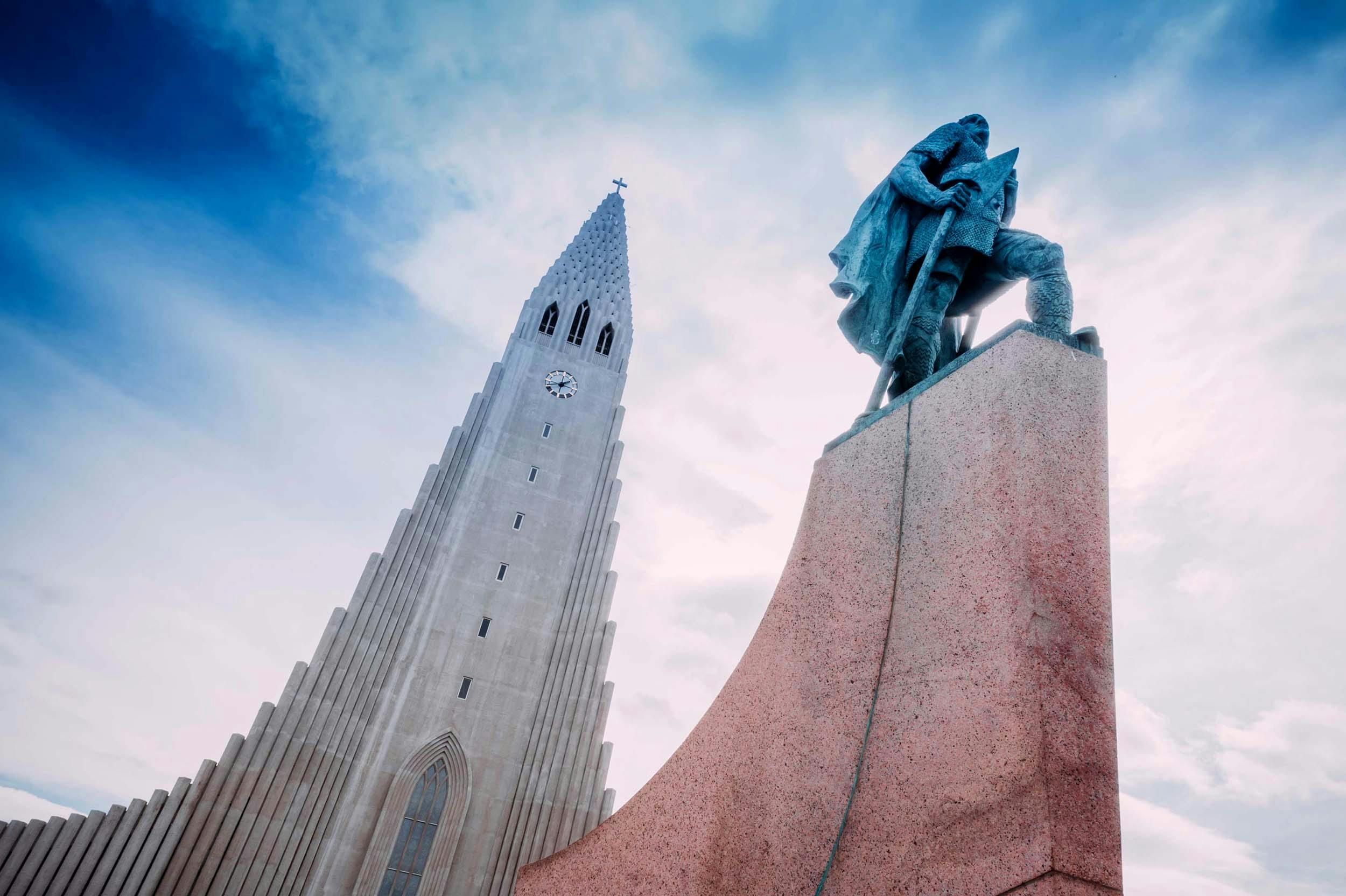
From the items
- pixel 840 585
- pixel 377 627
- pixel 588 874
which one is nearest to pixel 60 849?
pixel 377 627

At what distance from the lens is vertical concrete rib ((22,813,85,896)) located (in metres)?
18.7

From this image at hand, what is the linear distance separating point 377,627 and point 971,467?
2416cm

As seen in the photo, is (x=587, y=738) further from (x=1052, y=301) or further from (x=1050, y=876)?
(x=1050, y=876)

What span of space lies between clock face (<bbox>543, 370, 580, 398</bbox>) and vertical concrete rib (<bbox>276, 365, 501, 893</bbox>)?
79.4 inches

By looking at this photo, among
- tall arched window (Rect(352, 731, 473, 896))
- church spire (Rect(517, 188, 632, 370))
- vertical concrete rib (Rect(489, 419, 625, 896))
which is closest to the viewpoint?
tall arched window (Rect(352, 731, 473, 896))

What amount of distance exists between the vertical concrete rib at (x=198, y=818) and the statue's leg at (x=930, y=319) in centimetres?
2255

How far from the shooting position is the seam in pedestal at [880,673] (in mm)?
2744

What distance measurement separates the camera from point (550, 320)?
34.3m

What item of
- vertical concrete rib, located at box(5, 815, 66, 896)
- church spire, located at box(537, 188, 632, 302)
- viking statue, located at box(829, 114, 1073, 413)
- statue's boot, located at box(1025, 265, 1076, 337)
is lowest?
vertical concrete rib, located at box(5, 815, 66, 896)

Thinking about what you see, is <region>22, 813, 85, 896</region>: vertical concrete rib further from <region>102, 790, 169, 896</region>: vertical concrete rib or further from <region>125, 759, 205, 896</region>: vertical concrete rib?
<region>125, 759, 205, 896</region>: vertical concrete rib

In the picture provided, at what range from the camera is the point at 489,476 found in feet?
91.8

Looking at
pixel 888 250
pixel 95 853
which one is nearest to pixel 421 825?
pixel 95 853

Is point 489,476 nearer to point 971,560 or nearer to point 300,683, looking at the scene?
point 300,683

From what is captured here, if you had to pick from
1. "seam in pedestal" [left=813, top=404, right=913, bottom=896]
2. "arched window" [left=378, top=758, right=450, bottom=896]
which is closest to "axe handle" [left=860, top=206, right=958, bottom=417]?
"seam in pedestal" [left=813, top=404, right=913, bottom=896]
